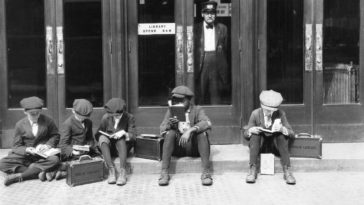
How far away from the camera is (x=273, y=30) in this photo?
865 cm

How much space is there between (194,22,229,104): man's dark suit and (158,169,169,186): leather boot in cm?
170

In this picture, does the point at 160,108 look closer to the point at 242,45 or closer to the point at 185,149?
the point at 185,149

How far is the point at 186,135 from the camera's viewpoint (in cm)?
751

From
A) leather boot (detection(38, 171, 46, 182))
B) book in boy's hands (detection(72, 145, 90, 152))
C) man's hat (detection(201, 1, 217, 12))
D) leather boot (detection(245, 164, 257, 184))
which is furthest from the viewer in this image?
man's hat (detection(201, 1, 217, 12))

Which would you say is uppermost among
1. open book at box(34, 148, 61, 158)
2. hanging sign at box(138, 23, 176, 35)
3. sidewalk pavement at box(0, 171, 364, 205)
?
hanging sign at box(138, 23, 176, 35)

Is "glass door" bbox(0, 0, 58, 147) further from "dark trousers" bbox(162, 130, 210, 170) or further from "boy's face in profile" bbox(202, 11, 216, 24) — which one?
"boy's face in profile" bbox(202, 11, 216, 24)

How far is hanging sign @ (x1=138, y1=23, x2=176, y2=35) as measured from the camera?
862cm

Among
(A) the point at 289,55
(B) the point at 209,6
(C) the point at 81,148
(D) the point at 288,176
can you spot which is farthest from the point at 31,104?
(A) the point at 289,55

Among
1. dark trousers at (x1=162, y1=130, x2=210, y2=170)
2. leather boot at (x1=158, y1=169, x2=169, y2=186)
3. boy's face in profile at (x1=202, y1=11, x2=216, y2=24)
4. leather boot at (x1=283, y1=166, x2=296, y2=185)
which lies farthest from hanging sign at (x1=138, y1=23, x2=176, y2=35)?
leather boot at (x1=283, y1=166, x2=296, y2=185)

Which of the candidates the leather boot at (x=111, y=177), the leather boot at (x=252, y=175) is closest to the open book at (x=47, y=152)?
the leather boot at (x=111, y=177)

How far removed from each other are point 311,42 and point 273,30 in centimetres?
60

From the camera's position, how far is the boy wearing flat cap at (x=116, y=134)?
7.52 m

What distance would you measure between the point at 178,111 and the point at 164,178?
941mm

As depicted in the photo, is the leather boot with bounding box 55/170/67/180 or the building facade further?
the building facade
